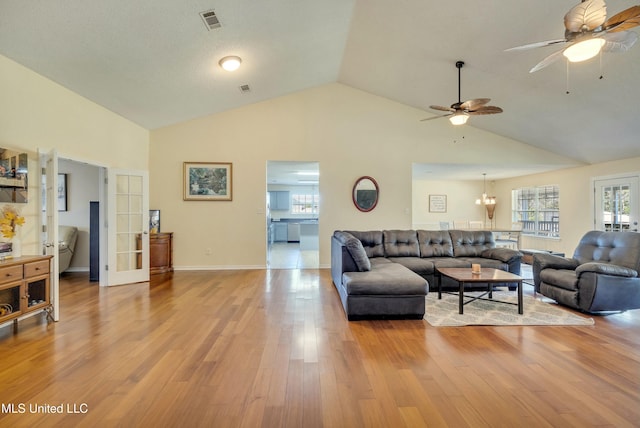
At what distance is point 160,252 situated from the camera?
5625mm

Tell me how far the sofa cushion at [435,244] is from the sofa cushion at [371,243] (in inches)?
26.9

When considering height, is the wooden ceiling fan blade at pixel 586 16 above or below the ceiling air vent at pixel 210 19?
below

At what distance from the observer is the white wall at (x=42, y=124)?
3086mm

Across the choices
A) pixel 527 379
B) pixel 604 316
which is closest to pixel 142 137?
pixel 527 379

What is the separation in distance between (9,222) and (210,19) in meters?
2.94

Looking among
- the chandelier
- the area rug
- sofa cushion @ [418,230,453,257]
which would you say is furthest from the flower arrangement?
the chandelier

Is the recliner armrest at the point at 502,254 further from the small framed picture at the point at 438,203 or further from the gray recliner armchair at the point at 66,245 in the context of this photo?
the gray recliner armchair at the point at 66,245

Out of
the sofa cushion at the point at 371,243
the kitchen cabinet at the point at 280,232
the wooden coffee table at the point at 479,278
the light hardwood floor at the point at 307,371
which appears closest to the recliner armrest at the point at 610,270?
the light hardwood floor at the point at 307,371

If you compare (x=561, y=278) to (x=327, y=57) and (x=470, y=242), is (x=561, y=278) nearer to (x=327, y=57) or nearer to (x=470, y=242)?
(x=470, y=242)

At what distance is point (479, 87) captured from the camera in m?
4.91

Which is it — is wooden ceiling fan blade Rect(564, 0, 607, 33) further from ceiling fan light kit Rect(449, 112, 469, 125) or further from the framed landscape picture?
the framed landscape picture

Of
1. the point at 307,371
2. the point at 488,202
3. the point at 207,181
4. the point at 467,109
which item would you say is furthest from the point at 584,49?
the point at 488,202

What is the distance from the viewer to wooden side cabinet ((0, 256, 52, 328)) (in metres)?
2.70

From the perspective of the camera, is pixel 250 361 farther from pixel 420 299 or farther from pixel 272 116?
pixel 272 116
